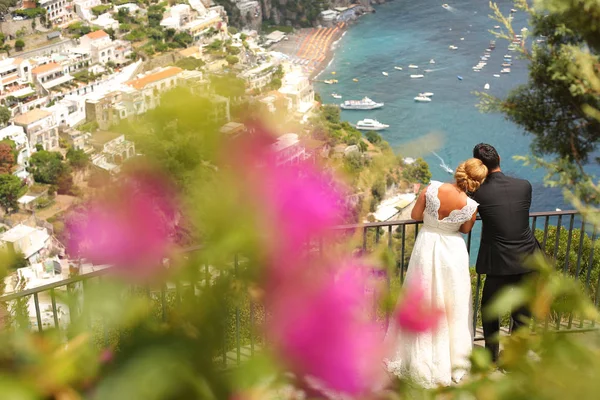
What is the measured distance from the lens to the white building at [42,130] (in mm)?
26875

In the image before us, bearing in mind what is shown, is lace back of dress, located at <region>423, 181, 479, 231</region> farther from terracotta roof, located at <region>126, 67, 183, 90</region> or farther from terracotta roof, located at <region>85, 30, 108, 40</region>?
terracotta roof, located at <region>85, 30, 108, 40</region>

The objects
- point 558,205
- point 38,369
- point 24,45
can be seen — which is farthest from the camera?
point 24,45

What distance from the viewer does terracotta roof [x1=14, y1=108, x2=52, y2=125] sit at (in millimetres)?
26859

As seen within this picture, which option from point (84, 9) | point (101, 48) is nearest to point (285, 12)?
point (84, 9)

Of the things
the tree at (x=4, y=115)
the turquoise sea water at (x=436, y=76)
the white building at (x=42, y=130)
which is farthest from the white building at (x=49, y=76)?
the turquoise sea water at (x=436, y=76)

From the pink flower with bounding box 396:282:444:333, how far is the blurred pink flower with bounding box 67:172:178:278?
218 mm

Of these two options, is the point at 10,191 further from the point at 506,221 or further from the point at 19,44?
the point at 506,221

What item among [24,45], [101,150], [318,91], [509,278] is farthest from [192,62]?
[24,45]

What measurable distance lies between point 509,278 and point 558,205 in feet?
71.0

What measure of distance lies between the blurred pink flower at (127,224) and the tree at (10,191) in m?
24.5

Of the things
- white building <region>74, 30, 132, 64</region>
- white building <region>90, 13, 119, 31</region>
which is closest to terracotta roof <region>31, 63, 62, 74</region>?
white building <region>74, 30, 132, 64</region>

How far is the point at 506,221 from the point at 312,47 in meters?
39.3

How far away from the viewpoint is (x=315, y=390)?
0.39 meters

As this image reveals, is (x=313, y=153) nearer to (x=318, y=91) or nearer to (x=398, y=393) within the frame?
(x=398, y=393)
